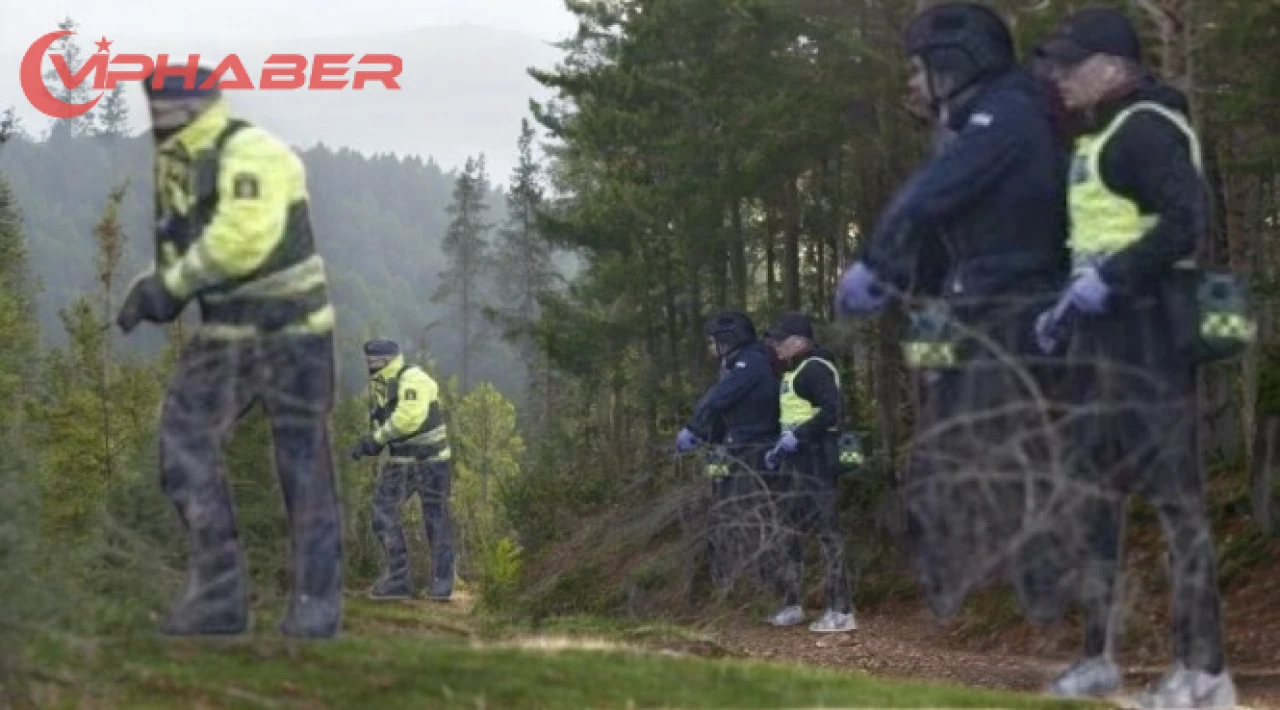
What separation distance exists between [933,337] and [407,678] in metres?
2.69

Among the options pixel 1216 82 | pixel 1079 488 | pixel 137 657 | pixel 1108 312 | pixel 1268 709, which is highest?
pixel 1216 82

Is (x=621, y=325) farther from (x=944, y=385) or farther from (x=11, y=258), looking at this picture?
(x=944, y=385)

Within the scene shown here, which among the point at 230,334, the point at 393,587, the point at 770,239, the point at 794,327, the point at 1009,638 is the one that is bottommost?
the point at 1009,638

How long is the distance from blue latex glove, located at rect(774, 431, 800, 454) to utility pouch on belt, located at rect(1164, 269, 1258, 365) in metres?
6.69

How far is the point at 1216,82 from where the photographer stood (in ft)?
46.8

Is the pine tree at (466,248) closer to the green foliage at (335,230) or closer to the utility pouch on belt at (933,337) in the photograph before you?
the green foliage at (335,230)

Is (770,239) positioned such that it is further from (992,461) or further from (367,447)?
(992,461)

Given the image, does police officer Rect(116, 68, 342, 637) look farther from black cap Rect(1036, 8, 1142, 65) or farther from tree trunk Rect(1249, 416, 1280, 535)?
tree trunk Rect(1249, 416, 1280, 535)

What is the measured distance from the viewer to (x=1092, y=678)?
783cm

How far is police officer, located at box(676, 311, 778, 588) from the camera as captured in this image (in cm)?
1434

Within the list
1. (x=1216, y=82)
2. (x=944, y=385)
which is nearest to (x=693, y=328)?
(x=1216, y=82)

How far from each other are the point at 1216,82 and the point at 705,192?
8.14 m

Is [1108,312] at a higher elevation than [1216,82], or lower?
lower

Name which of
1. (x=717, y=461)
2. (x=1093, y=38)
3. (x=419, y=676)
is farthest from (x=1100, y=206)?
(x=717, y=461)
